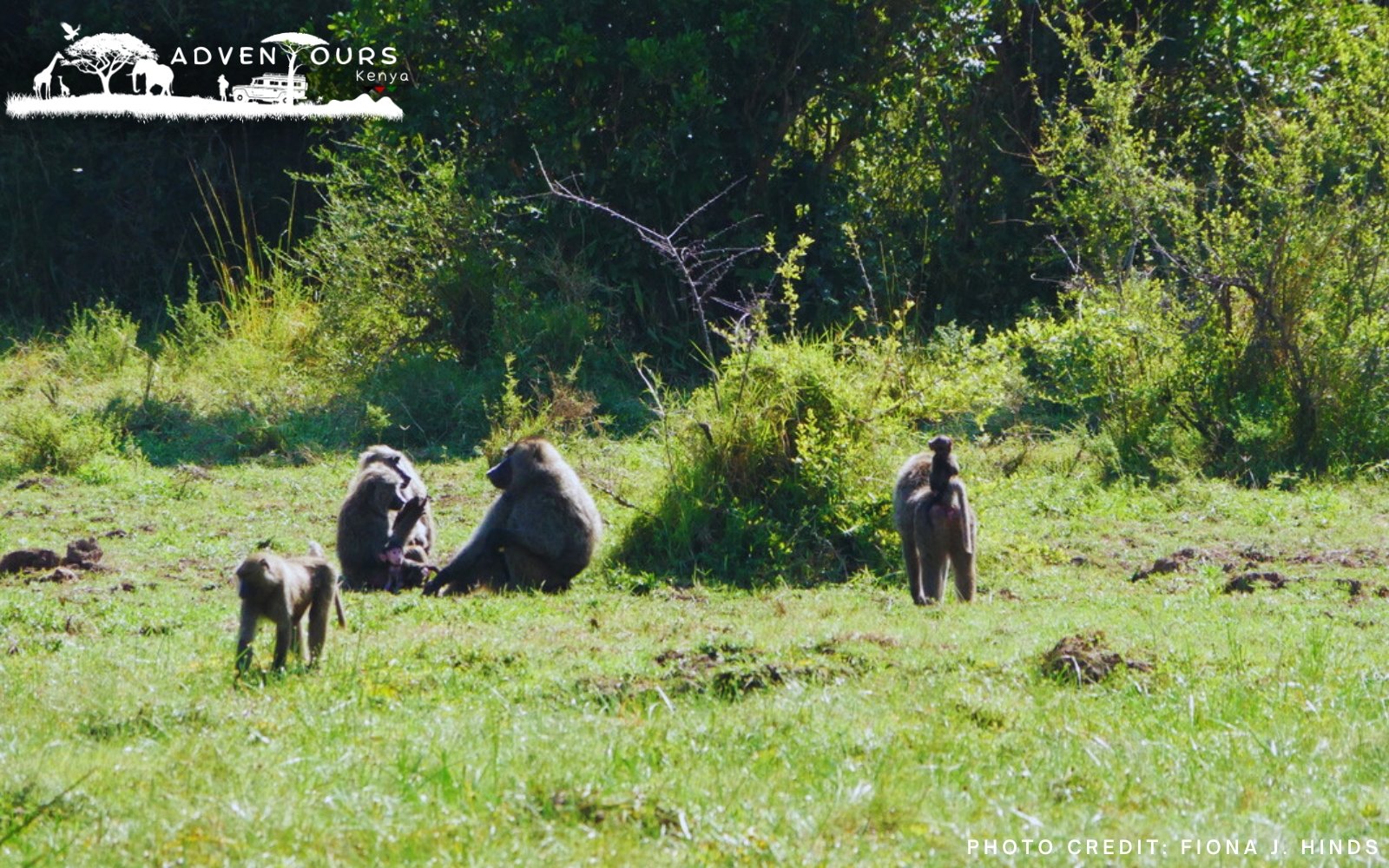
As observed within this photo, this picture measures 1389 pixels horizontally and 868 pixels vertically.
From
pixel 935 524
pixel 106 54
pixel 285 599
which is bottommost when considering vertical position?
pixel 935 524

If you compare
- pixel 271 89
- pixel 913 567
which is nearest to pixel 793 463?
pixel 913 567

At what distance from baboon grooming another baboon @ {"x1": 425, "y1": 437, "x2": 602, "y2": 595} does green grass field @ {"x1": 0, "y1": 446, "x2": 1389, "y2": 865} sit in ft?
1.00

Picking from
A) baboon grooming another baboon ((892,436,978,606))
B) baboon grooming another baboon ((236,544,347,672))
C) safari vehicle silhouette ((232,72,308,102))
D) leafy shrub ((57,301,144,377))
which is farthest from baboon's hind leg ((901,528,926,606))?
safari vehicle silhouette ((232,72,308,102))

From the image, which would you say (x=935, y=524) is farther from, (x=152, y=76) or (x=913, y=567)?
(x=152, y=76)

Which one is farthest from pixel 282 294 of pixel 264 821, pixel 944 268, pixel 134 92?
pixel 264 821

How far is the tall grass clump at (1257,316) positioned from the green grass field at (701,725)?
3.63 m

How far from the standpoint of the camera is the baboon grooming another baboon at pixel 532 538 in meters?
10.2

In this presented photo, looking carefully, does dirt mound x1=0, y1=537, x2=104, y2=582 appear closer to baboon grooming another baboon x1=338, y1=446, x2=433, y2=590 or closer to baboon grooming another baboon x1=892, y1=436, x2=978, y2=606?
baboon grooming another baboon x1=338, y1=446, x2=433, y2=590

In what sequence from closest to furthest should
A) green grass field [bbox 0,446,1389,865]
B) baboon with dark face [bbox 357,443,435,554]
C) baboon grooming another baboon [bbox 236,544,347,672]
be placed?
green grass field [bbox 0,446,1389,865] → baboon grooming another baboon [bbox 236,544,347,672] → baboon with dark face [bbox 357,443,435,554]

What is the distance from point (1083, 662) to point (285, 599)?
138 inches

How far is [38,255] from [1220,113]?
15.5 metres

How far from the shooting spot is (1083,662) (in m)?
7.25

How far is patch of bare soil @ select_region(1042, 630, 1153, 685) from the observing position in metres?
7.18

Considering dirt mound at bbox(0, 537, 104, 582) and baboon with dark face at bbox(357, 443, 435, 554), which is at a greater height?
baboon with dark face at bbox(357, 443, 435, 554)
